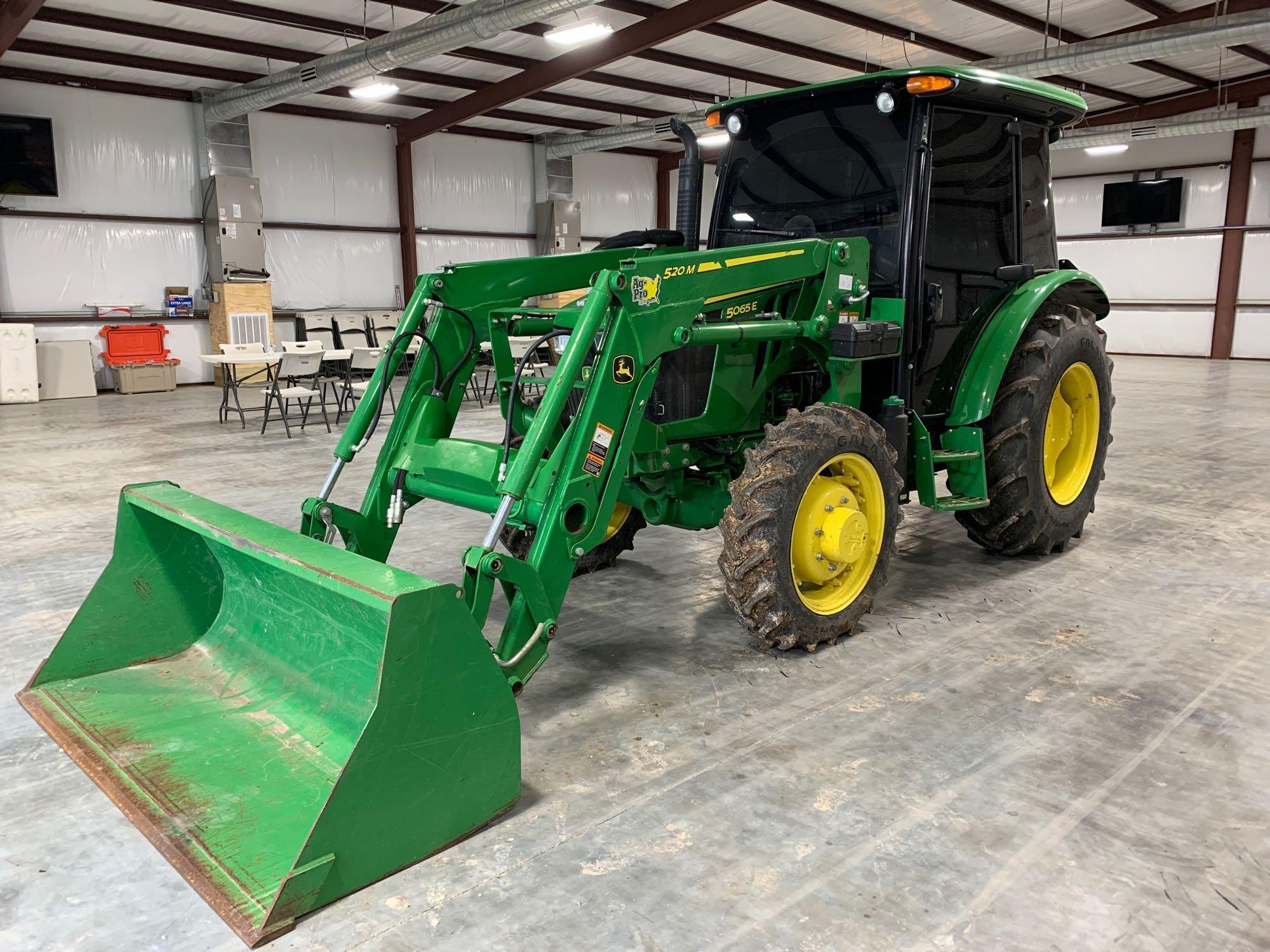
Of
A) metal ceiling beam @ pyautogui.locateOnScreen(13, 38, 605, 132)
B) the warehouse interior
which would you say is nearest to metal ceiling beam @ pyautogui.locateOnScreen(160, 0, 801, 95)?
the warehouse interior

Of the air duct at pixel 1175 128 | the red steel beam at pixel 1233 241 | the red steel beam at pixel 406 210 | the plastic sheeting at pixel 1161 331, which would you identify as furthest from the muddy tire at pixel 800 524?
the red steel beam at pixel 1233 241

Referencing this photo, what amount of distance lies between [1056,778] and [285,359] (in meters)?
8.57

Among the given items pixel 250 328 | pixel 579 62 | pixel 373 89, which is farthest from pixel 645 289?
pixel 250 328

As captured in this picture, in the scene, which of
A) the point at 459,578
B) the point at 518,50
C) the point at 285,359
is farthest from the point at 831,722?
the point at 518,50

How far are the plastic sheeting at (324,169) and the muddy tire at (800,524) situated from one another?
14.8 m

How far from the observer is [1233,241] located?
17.5m

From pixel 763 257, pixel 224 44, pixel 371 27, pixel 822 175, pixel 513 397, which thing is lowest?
pixel 513 397

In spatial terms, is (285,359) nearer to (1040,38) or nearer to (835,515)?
(835,515)

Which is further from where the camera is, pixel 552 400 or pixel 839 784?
pixel 552 400

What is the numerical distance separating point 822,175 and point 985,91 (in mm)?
745

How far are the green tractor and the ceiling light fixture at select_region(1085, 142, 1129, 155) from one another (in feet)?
47.7

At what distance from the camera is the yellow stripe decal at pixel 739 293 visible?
346 cm

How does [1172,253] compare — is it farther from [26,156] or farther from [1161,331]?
[26,156]

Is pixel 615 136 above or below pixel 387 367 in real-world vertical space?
above
